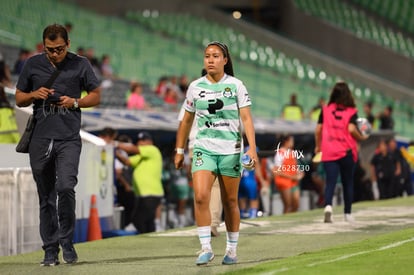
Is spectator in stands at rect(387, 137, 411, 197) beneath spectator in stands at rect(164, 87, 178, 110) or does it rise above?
beneath

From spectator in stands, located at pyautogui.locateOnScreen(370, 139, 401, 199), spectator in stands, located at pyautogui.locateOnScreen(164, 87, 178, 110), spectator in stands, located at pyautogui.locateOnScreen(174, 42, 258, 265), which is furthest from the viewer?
spectator in stands, located at pyautogui.locateOnScreen(164, 87, 178, 110)

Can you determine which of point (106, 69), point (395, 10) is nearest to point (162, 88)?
point (106, 69)

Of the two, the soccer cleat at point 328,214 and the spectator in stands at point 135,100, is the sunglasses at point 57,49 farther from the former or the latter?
the spectator in stands at point 135,100

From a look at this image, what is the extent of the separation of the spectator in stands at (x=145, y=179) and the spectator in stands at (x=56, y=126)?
7852mm

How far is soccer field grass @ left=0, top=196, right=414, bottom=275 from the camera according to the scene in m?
10.4

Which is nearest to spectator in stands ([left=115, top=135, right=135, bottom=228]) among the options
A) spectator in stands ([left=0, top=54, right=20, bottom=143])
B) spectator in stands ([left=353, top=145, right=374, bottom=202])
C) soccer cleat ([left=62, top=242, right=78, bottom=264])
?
spectator in stands ([left=0, top=54, right=20, bottom=143])

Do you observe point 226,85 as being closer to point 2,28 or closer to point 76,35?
point 2,28

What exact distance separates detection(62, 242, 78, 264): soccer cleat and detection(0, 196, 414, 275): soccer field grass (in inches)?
3.7

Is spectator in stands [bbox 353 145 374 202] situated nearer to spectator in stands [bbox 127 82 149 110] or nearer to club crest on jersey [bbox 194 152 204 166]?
spectator in stands [bbox 127 82 149 110]

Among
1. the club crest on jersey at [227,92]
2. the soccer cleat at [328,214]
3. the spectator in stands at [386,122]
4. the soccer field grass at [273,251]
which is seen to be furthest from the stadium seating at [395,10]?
the club crest on jersey at [227,92]

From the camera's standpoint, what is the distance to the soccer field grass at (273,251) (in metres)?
10.4

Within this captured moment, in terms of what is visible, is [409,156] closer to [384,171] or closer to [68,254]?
[384,171]

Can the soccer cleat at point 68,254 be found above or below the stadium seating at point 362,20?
below

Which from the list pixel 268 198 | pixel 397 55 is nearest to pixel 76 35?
pixel 268 198
